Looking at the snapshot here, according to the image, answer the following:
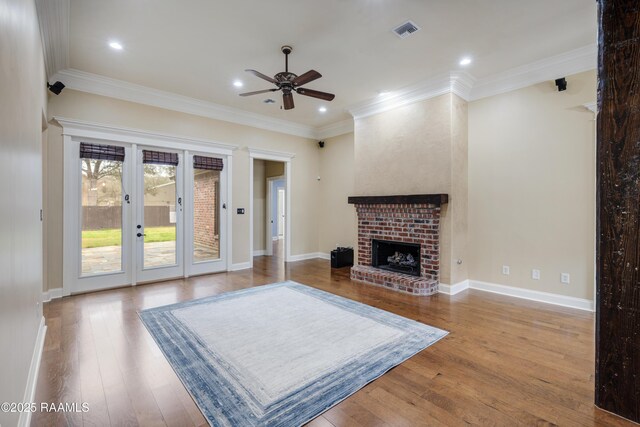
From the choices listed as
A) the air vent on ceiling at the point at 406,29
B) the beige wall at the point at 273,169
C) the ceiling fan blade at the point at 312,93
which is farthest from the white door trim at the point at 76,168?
the air vent on ceiling at the point at 406,29

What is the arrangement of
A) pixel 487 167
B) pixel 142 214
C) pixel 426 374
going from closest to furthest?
1. pixel 426 374
2. pixel 487 167
3. pixel 142 214

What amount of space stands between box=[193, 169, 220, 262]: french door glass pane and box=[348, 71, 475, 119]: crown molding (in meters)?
3.23

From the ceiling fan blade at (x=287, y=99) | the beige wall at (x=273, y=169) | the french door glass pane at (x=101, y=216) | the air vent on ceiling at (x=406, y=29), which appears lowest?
the french door glass pane at (x=101, y=216)

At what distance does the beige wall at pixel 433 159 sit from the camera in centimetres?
456

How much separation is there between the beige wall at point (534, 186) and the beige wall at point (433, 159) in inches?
10.7

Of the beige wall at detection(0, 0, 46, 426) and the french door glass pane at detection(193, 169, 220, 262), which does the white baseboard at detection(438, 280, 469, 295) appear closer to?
the french door glass pane at detection(193, 169, 220, 262)

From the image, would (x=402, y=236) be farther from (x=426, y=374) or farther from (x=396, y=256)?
(x=426, y=374)

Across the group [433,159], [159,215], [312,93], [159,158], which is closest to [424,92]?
[433,159]

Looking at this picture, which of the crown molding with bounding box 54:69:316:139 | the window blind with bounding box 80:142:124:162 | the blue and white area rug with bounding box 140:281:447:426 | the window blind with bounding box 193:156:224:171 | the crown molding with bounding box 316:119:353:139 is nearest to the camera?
the blue and white area rug with bounding box 140:281:447:426

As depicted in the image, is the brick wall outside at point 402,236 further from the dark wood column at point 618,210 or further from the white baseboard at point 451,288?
the dark wood column at point 618,210

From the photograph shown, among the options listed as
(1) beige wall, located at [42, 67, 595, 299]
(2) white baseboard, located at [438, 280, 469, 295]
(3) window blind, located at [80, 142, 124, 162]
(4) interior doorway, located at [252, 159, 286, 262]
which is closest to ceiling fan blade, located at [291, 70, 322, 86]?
(1) beige wall, located at [42, 67, 595, 299]

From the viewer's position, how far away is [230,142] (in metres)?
6.03

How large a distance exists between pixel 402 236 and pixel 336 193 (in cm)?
250

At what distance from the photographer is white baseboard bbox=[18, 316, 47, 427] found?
1.73m
